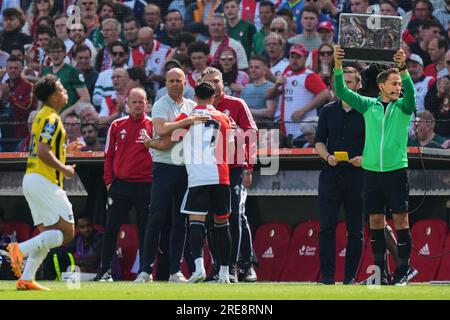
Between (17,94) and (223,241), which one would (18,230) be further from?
(223,241)

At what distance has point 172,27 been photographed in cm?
1822

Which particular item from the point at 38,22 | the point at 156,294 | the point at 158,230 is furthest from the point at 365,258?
the point at 38,22

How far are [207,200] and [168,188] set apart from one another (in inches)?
31.2

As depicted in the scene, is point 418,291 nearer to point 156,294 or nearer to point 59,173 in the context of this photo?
point 156,294

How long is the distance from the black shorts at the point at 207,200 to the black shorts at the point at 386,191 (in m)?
1.44

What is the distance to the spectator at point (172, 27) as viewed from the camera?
18156mm

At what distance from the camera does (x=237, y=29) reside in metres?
17.7

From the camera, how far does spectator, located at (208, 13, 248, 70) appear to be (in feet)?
56.5

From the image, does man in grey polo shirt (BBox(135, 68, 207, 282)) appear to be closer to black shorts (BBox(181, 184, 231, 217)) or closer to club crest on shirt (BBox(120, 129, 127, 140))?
black shorts (BBox(181, 184, 231, 217))

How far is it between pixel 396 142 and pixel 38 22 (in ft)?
33.0

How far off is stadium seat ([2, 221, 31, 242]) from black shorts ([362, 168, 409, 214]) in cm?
674

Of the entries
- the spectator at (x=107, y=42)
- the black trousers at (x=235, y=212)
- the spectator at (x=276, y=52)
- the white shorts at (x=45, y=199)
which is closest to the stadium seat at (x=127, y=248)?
the black trousers at (x=235, y=212)

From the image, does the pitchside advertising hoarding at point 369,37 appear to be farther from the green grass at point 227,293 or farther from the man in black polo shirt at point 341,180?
the green grass at point 227,293
